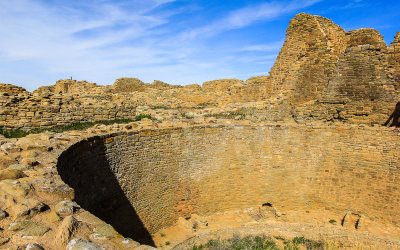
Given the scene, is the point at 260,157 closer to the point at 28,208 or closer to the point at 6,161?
the point at 6,161

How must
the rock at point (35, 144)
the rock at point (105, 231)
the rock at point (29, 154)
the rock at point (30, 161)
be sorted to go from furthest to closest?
the rock at point (35, 144) → the rock at point (29, 154) → the rock at point (30, 161) → the rock at point (105, 231)

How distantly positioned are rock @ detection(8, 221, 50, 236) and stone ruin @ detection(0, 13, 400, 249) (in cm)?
256

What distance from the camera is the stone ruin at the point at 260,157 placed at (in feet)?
23.0

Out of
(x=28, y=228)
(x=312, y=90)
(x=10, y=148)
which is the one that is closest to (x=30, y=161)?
(x=10, y=148)

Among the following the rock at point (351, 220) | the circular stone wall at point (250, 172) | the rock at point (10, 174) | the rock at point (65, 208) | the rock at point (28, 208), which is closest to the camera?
the rock at point (28, 208)

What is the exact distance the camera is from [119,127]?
796 cm

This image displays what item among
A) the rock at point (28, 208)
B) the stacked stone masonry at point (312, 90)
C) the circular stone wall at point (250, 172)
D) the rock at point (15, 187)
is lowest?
the circular stone wall at point (250, 172)

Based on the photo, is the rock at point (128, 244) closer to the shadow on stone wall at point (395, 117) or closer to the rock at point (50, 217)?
the rock at point (50, 217)

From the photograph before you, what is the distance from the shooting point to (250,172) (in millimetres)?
9125

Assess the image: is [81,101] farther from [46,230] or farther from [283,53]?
[283,53]

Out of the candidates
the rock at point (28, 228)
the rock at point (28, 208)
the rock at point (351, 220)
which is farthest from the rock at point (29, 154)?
the rock at point (351, 220)

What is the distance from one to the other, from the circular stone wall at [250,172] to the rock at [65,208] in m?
3.80

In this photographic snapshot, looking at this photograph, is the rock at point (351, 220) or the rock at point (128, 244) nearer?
the rock at point (128, 244)

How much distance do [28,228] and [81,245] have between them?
674 mm
